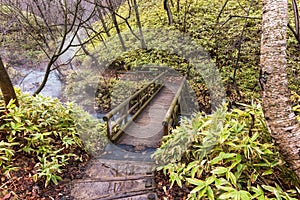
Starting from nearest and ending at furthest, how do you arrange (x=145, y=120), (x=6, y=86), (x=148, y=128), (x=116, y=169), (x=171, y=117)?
(x=6, y=86), (x=116, y=169), (x=171, y=117), (x=148, y=128), (x=145, y=120)

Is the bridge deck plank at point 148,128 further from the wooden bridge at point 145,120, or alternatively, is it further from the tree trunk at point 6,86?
the tree trunk at point 6,86

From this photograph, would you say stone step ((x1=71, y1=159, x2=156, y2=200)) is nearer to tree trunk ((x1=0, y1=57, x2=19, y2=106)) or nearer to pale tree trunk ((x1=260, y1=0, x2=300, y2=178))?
pale tree trunk ((x1=260, y1=0, x2=300, y2=178))

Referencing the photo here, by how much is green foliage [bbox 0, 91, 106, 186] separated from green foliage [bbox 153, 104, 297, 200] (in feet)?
5.90

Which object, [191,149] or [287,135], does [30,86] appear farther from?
[287,135]

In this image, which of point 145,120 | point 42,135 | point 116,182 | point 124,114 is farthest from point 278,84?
point 145,120

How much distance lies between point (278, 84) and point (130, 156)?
3.66 m

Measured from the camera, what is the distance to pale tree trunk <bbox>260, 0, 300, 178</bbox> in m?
1.83

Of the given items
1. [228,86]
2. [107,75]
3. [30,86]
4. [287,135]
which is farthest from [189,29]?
[287,135]

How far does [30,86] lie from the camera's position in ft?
39.5

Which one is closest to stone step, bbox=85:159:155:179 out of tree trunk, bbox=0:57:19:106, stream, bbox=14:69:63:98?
tree trunk, bbox=0:57:19:106

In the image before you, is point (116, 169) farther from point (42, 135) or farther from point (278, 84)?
point (278, 84)

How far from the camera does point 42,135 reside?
11.4 ft

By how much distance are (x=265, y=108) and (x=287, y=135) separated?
28 centimetres

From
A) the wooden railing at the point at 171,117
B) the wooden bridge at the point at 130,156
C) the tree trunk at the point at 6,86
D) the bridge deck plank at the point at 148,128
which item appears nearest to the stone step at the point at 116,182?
the wooden bridge at the point at 130,156
